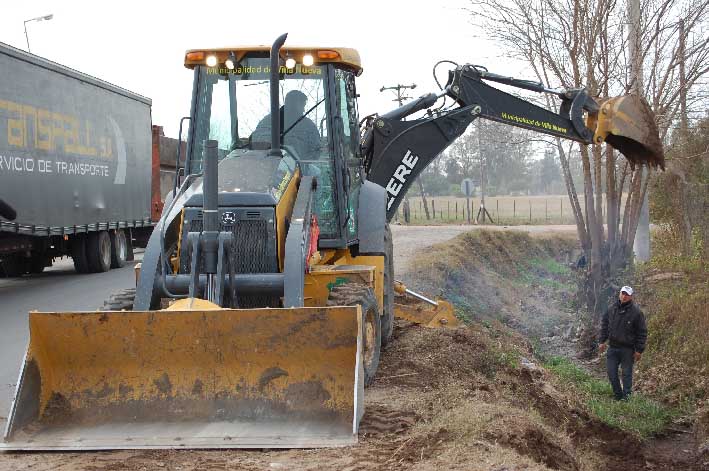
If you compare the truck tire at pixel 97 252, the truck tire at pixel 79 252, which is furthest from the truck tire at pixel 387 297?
the truck tire at pixel 79 252

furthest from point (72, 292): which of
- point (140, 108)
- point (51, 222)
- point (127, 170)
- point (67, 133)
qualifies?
point (140, 108)

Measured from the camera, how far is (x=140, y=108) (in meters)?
22.3

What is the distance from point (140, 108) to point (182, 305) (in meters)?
16.0

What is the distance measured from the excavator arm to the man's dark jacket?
7.83 feet

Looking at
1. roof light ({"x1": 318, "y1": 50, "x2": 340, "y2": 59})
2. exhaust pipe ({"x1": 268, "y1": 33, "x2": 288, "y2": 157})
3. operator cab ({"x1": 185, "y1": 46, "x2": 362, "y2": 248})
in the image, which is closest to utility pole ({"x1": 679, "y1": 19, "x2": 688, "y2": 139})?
operator cab ({"x1": 185, "y1": 46, "x2": 362, "y2": 248})

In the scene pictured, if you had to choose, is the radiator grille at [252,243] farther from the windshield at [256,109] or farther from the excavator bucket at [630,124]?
the excavator bucket at [630,124]

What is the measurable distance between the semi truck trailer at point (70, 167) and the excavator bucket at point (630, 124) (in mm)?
9336

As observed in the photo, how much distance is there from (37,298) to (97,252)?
166 inches

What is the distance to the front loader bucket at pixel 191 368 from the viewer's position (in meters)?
6.65

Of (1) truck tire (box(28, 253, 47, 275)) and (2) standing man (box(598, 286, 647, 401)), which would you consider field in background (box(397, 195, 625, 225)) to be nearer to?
(1) truck tire (box(28, 253, 47, 275))

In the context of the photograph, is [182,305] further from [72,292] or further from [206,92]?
[72,292]

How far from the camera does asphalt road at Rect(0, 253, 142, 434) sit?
10008 mm

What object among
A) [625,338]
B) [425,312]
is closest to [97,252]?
[425,312]

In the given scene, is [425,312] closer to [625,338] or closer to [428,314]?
[428,314]
